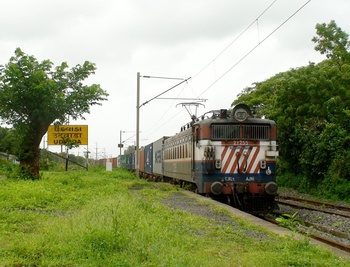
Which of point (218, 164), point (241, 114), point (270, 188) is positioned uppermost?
point (241, 114)

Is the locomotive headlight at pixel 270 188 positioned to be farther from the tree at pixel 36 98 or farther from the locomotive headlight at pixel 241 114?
the tree at pixel 36 98

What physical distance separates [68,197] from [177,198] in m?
3.54

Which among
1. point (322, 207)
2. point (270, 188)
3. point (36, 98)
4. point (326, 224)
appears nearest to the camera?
point (326, 224)

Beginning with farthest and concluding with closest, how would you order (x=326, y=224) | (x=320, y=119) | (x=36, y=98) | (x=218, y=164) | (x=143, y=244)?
(x=320, y=119) < (x=36, y=98) < (x=218, y=164) < (x=326, y=224) < (x=143, y=244)

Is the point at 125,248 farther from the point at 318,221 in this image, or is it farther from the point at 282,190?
the point at 282,190

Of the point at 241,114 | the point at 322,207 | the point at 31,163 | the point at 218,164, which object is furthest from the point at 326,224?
the point at 31,163

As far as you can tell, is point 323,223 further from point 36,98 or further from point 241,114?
point 36,98

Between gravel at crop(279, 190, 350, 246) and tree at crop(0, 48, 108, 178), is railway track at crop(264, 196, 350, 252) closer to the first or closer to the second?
gravel at crop(279, 190, 350, 246)

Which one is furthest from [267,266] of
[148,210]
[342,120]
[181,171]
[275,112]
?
[275,112]

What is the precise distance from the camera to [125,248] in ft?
21.0

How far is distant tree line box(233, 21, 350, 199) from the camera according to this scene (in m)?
20.9

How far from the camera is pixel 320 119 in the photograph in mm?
24188

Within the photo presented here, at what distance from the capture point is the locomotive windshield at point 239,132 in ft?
45.8

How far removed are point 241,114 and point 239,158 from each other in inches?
52.8
